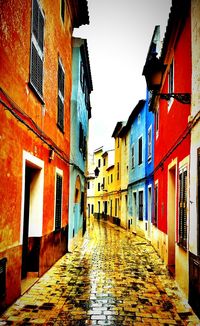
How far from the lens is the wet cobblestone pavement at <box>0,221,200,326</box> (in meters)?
5.25

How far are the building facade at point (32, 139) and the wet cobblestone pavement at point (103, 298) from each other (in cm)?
44

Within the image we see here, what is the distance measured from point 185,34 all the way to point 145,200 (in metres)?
11.1

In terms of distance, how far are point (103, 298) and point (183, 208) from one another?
2.43m

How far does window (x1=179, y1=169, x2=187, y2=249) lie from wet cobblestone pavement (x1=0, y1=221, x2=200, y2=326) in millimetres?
1122

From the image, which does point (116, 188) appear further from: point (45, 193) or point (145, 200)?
point (45, 193)

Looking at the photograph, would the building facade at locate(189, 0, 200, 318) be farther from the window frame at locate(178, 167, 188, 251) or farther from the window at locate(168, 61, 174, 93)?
the window at locate(168, 61, 174, 93)

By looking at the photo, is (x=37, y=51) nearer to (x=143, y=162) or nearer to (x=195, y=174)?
(x=195, y=174)

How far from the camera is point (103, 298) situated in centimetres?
639

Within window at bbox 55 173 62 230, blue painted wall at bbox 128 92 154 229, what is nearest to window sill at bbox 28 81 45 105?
window at bbox 55 173 62 230

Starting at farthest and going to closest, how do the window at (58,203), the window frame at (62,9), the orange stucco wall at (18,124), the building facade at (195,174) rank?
the window frame at (62,9)
the window at (58,203)
the building facade at (195,174)
the orange stucco wall at (18,124)

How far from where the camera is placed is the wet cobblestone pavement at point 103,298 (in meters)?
5.25

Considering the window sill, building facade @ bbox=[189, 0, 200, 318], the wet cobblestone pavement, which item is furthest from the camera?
the window sill

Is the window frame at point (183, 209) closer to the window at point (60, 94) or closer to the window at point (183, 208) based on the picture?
the window at point (183, 208)

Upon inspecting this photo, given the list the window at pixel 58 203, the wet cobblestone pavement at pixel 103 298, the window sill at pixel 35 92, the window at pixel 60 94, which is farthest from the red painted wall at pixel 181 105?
the window at pixel 58 203
